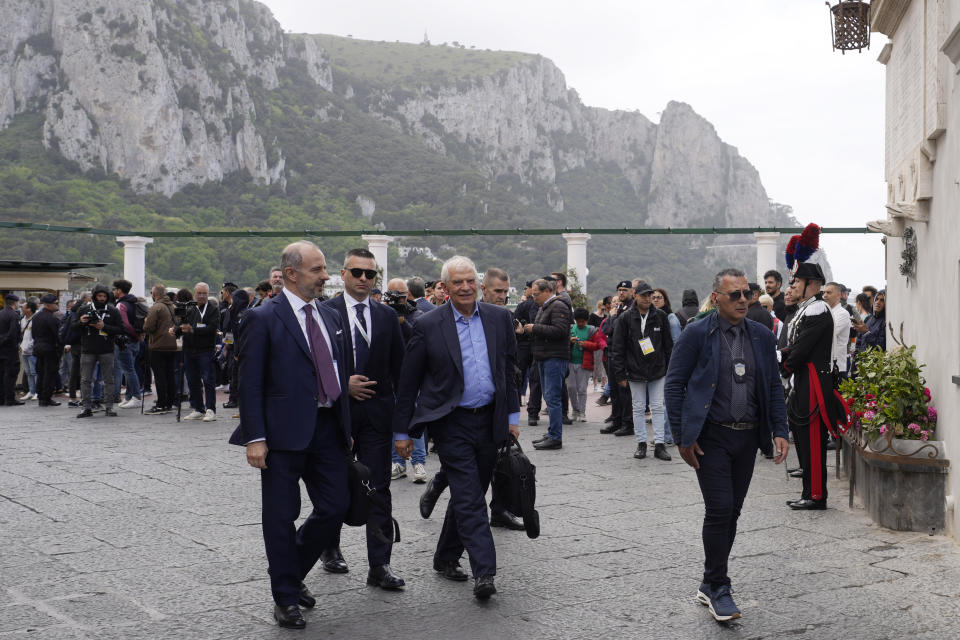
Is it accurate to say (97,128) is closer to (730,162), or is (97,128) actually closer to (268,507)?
(268,507)

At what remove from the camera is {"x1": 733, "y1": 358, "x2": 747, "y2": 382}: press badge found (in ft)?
16.4

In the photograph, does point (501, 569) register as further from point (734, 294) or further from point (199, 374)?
point (199, 374)

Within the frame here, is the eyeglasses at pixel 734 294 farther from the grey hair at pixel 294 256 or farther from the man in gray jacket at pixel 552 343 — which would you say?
the man in gray jacket at pixel 552 343

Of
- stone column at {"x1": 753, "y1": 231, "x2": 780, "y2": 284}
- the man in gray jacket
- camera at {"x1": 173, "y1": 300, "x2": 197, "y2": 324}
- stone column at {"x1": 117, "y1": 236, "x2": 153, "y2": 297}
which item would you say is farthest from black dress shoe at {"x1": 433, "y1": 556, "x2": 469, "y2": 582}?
stone column at {"x1": 117, "y1": 236, "x2": 153, "y2": 297}

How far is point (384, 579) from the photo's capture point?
17.1 feet

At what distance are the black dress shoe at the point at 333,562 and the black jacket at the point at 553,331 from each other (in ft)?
18.5

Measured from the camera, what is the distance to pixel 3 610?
15.7 ft

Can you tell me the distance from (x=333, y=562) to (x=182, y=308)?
8.48 m

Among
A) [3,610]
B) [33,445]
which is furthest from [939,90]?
[33,445]

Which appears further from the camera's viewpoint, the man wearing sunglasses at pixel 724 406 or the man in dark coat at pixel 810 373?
the man in dark coat at pixel 810 373

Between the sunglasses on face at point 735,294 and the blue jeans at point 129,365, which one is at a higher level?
the sunglasses on face at point 735,294

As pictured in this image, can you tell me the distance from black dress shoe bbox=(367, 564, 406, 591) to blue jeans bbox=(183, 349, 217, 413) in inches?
337

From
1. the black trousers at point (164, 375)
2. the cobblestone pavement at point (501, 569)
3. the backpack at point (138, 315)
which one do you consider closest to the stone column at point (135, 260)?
the backpack at point (138, 315)

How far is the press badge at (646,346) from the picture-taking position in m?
10.3
